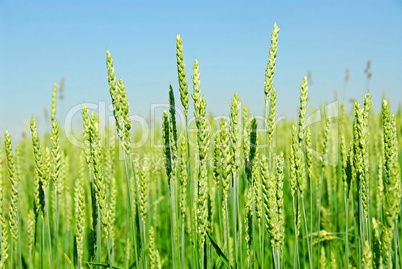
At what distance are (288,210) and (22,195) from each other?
2.67 m

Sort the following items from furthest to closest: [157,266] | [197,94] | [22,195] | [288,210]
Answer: [288,210] < [22,195] < [157,266] < [197,94]

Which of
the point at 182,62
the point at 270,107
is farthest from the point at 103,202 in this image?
the point at 270,107

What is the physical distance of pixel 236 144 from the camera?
146cm

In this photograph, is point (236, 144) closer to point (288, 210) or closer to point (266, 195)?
point (266, 195)

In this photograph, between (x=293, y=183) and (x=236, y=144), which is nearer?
(x=236, y=144)

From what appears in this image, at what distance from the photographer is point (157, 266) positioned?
78.4 inches

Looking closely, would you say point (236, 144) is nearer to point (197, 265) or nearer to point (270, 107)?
point (270, 107)

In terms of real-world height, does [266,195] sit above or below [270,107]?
below

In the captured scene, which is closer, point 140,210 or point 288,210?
point 140,210

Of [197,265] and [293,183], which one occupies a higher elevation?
[293,183]

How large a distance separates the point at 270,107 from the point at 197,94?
42 centimetres

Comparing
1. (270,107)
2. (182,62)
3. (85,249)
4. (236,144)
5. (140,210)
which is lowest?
(85,249)

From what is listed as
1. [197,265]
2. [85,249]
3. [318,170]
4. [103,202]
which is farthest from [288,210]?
[103,202]

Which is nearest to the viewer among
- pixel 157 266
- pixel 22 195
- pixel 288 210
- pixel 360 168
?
pixel 360 168
